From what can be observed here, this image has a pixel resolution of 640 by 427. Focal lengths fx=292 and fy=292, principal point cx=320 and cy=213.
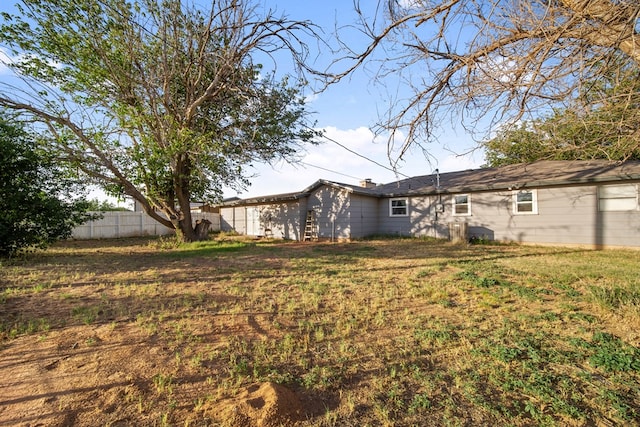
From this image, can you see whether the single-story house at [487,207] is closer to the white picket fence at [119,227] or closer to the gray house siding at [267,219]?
the gray house siding at [267,219]

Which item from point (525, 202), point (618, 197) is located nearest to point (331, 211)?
point (525, 202)

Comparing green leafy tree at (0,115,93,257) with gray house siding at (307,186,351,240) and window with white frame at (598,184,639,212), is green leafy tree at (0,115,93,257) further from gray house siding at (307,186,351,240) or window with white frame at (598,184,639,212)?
window with white frame at (598,184,639,212)

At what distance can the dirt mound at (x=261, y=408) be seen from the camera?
199 centimetres

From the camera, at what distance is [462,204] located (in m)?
13.1

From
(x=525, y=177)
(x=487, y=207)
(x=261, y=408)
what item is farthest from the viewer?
(x=487, y=207)

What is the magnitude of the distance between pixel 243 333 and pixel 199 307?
4.06 ft

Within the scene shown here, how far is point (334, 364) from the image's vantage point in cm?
279

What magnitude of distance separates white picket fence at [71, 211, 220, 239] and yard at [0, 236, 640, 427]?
13.0m

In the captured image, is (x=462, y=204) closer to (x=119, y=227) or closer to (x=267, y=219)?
(x=267, y=219)

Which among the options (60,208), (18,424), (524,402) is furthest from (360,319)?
(60,208)

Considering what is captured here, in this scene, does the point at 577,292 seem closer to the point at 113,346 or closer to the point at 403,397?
the point at 403,397

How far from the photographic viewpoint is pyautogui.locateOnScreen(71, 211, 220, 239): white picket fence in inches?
666

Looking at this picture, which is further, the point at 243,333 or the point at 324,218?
the point at 324,218

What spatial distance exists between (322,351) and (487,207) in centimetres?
1188
